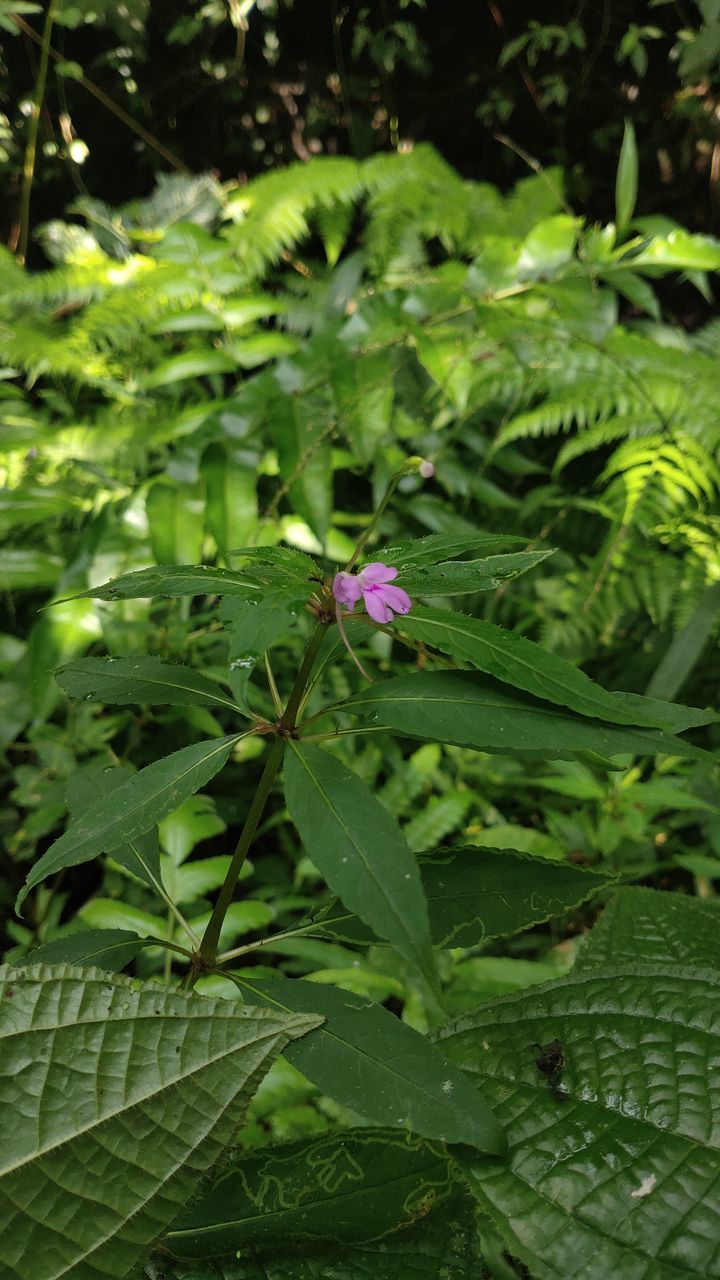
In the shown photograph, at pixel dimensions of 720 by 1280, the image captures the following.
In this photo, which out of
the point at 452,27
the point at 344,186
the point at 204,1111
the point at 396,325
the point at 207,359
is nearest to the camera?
the point at 204,1111

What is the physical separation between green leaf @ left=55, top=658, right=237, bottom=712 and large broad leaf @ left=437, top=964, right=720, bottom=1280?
304mm

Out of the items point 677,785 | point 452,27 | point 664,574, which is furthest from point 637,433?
point 452,27

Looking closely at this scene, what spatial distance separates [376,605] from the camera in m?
0.52

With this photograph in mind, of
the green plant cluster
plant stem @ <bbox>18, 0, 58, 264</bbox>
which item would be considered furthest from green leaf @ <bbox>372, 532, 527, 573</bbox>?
plant stem @ <bbox>18, 0, 58, 264</bbox>

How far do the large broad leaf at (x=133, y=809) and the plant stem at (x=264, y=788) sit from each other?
3cm

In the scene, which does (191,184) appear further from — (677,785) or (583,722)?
(583,722)

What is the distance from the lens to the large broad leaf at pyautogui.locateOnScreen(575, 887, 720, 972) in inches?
27.3

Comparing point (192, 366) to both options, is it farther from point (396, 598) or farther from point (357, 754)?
point (396, 598)

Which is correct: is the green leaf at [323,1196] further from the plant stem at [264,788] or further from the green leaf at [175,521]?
the green leaf at [175,521]

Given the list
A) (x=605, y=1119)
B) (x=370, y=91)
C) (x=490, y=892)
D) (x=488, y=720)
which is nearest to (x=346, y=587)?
(x=488, y=720)

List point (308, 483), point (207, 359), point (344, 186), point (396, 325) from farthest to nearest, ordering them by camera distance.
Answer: point (344, 186) → point (207, 359) → point (396, 325) → point (308, 483)

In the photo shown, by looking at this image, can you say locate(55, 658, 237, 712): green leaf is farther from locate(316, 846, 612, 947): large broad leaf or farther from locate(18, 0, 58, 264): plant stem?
locate(18, 0, 58, 264): plant stem

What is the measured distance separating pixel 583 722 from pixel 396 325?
4.29ft

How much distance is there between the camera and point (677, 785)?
144 cm
